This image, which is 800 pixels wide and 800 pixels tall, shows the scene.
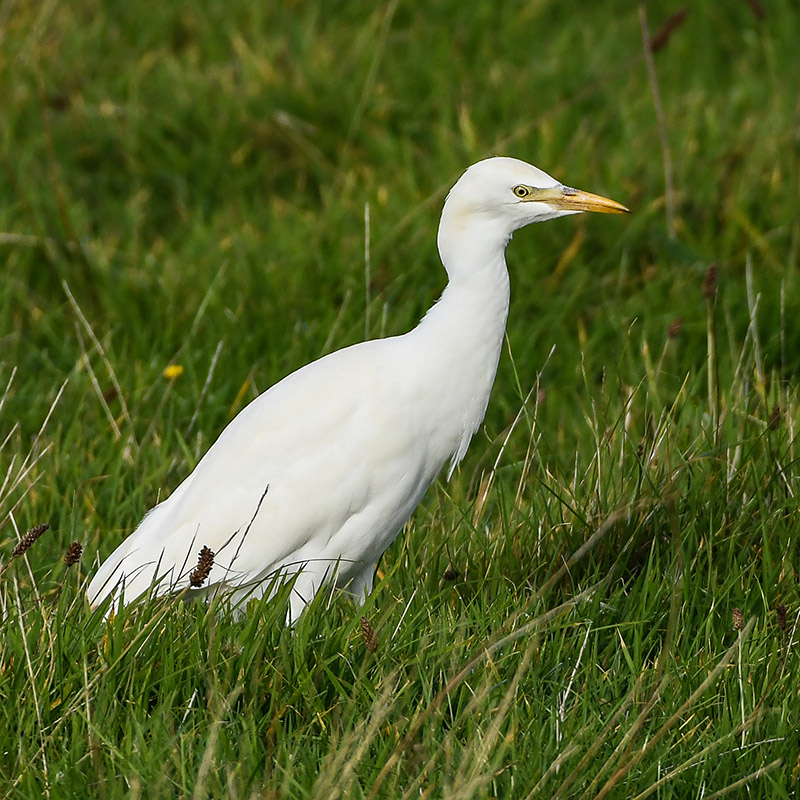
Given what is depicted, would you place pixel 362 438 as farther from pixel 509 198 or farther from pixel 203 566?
pixel 203 566

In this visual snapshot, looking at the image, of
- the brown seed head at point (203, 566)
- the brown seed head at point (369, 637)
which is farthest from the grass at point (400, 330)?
the brown seed head at point (203, 566)

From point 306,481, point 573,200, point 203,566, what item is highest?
point 573,200

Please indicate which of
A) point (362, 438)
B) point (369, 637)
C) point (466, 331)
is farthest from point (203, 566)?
point (466, 331)

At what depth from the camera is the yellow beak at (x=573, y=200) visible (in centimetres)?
335

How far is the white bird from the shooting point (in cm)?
336

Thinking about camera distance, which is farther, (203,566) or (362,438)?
(362,438)

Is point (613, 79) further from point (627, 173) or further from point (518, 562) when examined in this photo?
point (518, 562)

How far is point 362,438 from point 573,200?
2.58 feet

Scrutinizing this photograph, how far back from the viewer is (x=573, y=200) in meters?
3.38

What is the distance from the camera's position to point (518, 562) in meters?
3.40

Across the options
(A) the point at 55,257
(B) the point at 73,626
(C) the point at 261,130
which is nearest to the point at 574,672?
(B) the point at 73,626

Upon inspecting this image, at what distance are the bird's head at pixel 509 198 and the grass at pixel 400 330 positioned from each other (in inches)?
17.7

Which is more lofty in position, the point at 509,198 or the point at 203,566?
the point at 509,198

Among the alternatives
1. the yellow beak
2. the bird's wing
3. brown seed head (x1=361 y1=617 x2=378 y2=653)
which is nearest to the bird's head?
the yellow beak
